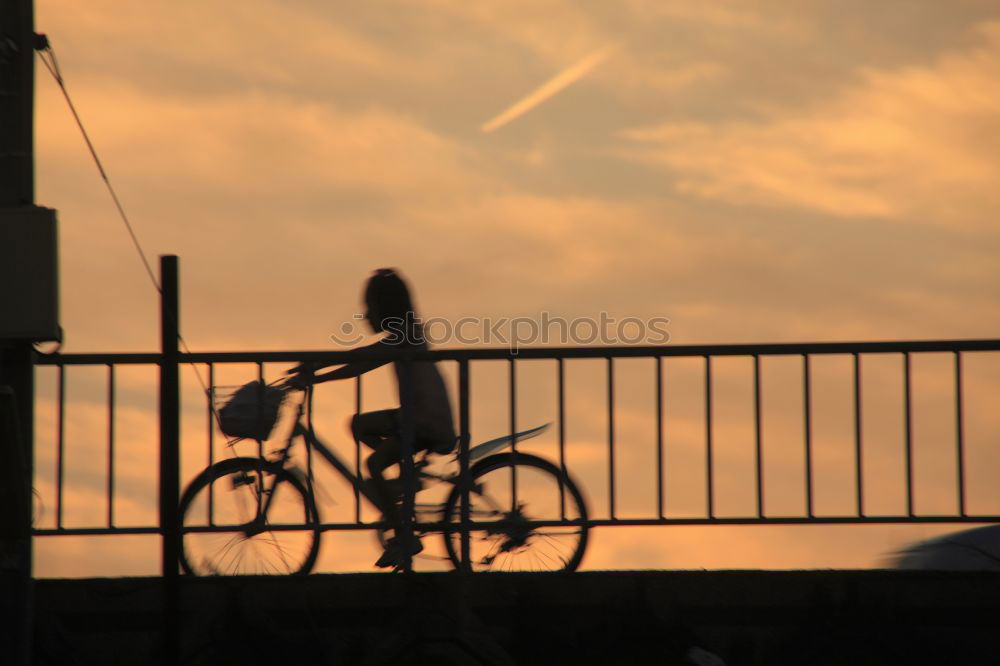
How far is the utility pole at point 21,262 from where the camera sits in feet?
24.0

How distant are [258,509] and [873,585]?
3.61 meters

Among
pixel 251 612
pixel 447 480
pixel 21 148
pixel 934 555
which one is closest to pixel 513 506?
pixel 447 480

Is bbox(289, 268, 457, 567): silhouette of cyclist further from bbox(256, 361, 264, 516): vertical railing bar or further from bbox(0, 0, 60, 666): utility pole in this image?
bbox(0, 0, 60, 666): utility pole

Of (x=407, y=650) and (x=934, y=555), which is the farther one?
(x=934, y=555)

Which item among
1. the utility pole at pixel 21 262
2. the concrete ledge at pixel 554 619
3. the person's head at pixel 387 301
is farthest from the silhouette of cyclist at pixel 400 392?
the utility pole at pixel 21 262

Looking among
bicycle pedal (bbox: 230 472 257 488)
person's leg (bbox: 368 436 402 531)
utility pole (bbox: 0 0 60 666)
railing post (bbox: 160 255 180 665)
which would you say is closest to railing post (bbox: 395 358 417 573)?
person's leg (bbox: 368 436 402 531)

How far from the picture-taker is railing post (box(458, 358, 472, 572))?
26.9 ft

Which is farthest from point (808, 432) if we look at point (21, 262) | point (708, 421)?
point (21, 262)

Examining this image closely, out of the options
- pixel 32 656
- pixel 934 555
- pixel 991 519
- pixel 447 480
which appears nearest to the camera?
pixel 32 656

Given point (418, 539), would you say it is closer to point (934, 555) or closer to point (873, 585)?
point (873, 585)

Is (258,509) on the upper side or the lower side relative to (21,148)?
lower

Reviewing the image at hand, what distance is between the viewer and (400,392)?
27.3 ft

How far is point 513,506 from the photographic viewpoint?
28.7 feet

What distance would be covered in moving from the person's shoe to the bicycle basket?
3.52 feet
